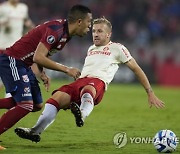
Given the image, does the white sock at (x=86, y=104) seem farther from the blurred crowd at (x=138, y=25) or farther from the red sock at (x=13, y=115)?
the blurred crowd at (x=138, y=25)

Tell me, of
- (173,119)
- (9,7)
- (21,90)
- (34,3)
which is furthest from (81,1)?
(21,90)

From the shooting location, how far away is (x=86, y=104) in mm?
7270

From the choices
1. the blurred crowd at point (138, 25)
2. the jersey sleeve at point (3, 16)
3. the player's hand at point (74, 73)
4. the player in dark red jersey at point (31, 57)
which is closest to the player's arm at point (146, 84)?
the player in dark red jersey at point (31, 57)

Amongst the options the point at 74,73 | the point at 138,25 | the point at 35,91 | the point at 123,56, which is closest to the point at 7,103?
the point at 35,91

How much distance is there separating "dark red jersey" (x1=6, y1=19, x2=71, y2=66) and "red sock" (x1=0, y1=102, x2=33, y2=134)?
2.10 feet

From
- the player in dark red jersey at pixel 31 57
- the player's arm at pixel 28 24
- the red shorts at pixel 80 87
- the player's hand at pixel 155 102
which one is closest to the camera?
the player in dark red jersey at pixel 31 57

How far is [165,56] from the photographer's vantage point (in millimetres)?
22828

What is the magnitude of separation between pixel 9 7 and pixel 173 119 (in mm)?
4444

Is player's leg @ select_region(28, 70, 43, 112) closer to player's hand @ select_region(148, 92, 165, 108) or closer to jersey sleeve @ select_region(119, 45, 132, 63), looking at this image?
jersey sleeve @ select_region(119, 45, 132, 63)

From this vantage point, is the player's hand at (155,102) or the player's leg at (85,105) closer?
the player's leg at (85,105)

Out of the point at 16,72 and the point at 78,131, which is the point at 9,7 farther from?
the point at 16,72

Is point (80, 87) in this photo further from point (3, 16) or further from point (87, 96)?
point (3, 16)

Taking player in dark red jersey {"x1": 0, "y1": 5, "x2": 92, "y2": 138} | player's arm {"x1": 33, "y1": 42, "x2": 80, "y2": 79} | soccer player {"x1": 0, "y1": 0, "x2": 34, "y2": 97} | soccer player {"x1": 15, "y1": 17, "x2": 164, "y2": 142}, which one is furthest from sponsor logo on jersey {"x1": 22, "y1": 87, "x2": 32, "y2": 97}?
soccer player {"x1": 0, "y1": 0, "x2": 34, "y2": 97}

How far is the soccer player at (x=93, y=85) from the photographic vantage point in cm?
702
